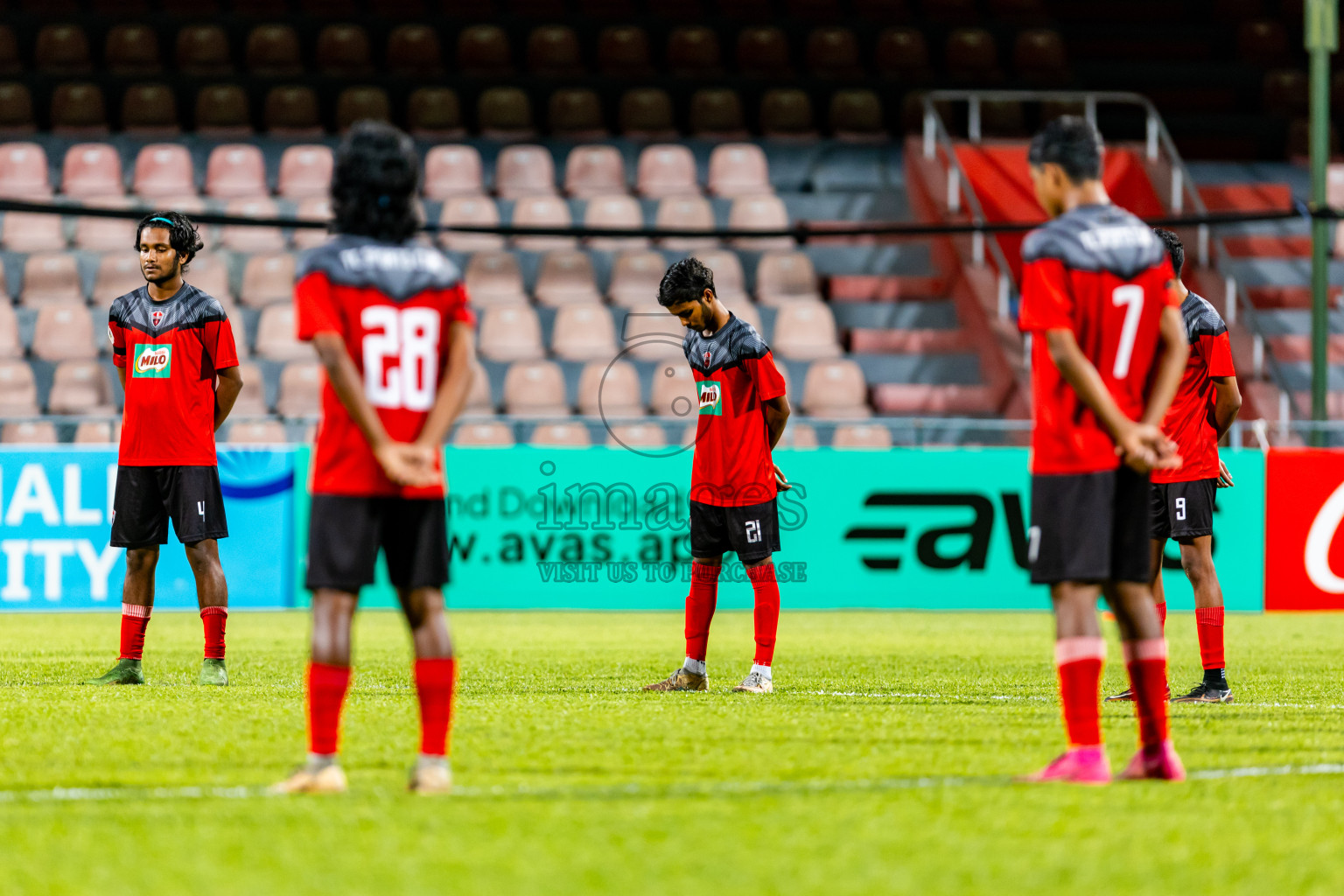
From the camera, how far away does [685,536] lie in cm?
1396

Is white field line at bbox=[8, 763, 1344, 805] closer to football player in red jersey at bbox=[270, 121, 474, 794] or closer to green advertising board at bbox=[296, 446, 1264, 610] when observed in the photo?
football player in red jersey at bbox=[270, 121, 474, 794]

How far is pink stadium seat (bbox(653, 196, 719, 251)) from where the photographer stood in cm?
1831

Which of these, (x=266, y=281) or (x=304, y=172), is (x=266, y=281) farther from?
(x=304, y=172)

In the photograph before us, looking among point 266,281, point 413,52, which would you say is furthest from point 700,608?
point 413,52

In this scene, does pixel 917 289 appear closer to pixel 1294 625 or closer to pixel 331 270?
pixel 1294 625

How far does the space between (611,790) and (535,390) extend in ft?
39.1

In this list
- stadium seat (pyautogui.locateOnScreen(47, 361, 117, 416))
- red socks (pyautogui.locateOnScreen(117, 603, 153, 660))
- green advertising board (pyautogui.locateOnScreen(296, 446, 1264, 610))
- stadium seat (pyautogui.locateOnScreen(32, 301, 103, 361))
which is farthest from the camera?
stadium seat (pyautogui.locateOnScreen(32, 301, 103, 361))

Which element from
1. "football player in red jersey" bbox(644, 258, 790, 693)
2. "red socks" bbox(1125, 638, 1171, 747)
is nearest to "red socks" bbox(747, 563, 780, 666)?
"football player in red jersey" bbox(644, 258, 790, 693)

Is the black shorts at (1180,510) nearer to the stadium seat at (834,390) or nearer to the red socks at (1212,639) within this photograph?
the red socks at (1212,639)

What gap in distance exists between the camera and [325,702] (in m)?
4.55

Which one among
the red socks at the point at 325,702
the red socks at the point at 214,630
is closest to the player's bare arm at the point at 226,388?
the red socks at the point at 214,630

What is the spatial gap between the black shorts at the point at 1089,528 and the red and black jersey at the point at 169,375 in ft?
14.8

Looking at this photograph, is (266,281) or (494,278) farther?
(494,278)

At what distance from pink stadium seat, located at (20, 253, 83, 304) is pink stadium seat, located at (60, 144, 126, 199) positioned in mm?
1148
